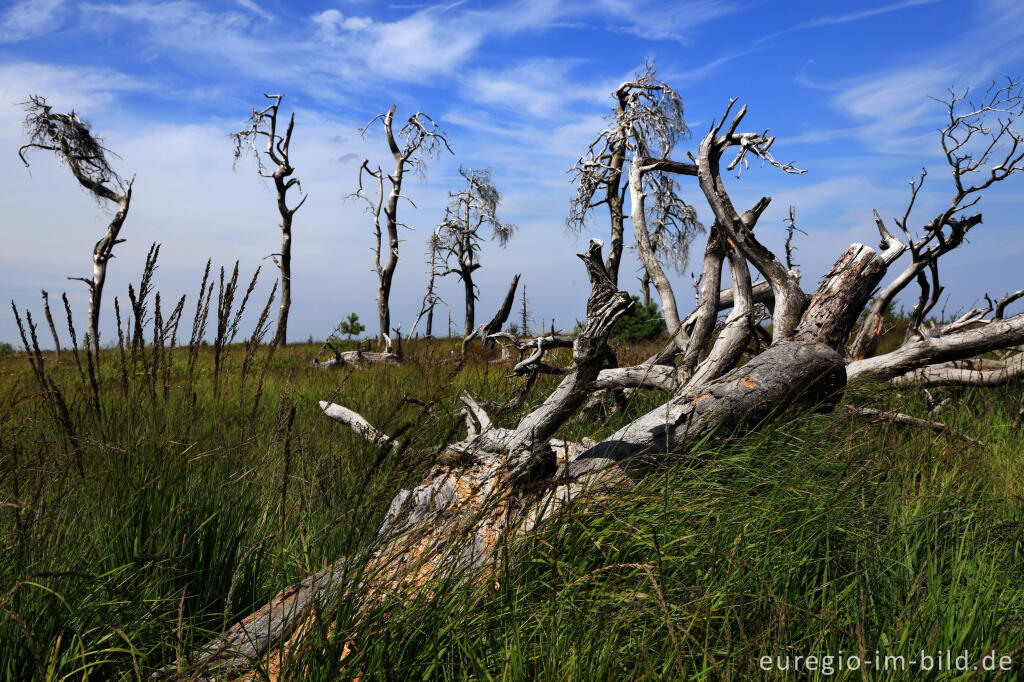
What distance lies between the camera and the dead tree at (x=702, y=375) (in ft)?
8.34

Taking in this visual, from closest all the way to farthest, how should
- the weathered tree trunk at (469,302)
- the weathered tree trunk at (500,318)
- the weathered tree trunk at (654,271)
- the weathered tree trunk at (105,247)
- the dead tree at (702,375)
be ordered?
the dead tree at (702,375) → the weathered tree trunk at (500,318) → the weathered tree trunk at (654,271) → the weathered tree trunk at (105,247) → the weathered tree trunk at (469,302)

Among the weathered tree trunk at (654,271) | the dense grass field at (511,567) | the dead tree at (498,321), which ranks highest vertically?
the weathered tree trunk at (654,271)

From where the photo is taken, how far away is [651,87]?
1484 centimetres

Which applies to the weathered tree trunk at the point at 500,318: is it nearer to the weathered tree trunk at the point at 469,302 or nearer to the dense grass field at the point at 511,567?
the dense grass field at the point at 511,567

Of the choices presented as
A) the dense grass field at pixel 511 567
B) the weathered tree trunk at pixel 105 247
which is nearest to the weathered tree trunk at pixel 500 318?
the dense grass field at pixel 511 567

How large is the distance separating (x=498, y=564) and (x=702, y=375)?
3.11 meters

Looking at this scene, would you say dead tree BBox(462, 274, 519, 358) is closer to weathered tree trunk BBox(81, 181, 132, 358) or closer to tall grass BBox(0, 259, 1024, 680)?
tall grass BBox(0, 259, 1024, 680)

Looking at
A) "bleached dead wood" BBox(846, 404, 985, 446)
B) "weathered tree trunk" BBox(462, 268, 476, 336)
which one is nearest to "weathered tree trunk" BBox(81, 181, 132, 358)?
"weathered tree trunk" BBox(462, 268, 476, 336)

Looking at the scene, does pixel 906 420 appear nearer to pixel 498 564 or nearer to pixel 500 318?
pixel 500 318

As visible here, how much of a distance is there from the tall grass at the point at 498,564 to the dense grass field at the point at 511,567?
0.01 metres

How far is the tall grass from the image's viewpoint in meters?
1.64

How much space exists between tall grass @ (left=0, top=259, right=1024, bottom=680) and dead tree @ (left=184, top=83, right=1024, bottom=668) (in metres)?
0.15

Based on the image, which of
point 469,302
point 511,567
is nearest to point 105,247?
point 469,302

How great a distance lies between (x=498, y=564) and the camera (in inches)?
81.6
